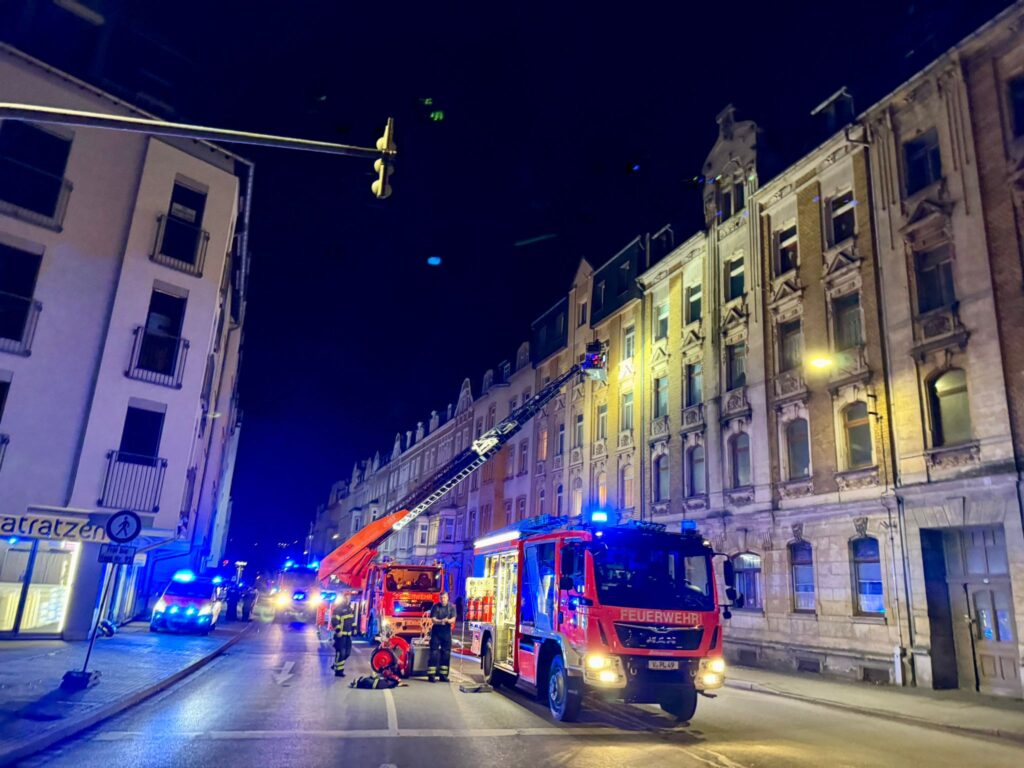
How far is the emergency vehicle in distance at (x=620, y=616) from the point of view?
10.1m

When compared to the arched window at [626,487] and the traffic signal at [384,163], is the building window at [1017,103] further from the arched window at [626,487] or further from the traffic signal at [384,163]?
the arched window at [626,487]

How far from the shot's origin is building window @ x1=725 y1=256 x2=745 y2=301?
24.2 metres

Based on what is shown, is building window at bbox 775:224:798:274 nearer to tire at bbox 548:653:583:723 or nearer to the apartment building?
tire at bbox 548:653:583:723

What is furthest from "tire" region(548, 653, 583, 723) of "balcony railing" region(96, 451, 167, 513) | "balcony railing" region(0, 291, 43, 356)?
"balcony railing" region(0, 291, 43, 356)

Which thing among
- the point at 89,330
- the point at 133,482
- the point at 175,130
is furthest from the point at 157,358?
the point at 175,130

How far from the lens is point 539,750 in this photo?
8.38 meters

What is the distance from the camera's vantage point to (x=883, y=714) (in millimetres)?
12477

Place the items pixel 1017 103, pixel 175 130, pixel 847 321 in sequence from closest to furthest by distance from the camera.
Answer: pixel 175 130 < pixel 1017 103 < pixel 847 321

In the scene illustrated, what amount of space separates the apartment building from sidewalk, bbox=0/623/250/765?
2032mm

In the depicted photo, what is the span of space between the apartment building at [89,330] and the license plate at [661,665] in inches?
555

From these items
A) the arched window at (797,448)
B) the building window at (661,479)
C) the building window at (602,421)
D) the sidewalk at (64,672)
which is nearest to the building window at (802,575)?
the arched window at (797,448)

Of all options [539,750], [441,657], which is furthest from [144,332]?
[539,750]

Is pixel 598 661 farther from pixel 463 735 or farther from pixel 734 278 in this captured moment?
pixel 734 278

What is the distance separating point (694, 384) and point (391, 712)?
1784 cm
